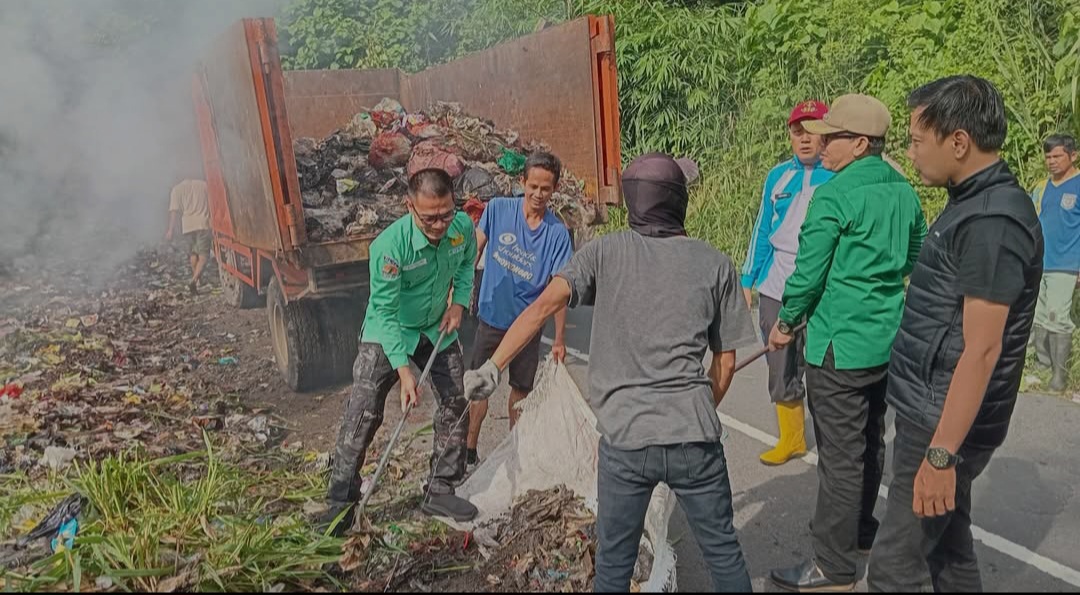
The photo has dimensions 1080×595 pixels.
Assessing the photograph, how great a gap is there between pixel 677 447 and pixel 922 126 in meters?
1.19

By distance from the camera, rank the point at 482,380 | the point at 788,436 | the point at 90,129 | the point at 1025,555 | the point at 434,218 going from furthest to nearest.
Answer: the point at 90,129
the point at 788,436
the point at 434,218
the point at 1025,555
the point at 482,380

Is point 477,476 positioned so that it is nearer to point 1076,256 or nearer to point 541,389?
point 541,389

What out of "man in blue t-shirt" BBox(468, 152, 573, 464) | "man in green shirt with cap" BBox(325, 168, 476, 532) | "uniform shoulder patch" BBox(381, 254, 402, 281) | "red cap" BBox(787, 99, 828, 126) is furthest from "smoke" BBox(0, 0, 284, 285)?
"red cap" BBox(787, 99, 828, 126)

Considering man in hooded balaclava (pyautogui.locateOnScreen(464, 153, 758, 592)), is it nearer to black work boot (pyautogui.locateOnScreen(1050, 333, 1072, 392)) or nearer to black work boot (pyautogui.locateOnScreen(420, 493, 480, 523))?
black work boot (pyautogui.locateOnScreen(420, 493, 480, 523))

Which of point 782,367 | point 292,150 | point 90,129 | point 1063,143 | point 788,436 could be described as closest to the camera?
point 782,367

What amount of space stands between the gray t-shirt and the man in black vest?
1.84 ft

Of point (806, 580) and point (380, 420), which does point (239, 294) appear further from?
point (806, 580)

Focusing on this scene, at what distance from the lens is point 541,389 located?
136 inches

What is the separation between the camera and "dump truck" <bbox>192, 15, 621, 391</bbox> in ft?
15.7

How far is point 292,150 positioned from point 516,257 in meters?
1.89

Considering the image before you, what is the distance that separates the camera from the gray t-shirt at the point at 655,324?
89.0 inches

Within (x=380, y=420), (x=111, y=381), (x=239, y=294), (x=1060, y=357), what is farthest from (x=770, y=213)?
(x=239, y=294)

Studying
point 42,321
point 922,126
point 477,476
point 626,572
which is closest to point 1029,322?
point 922,126

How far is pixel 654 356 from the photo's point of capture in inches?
89.4
